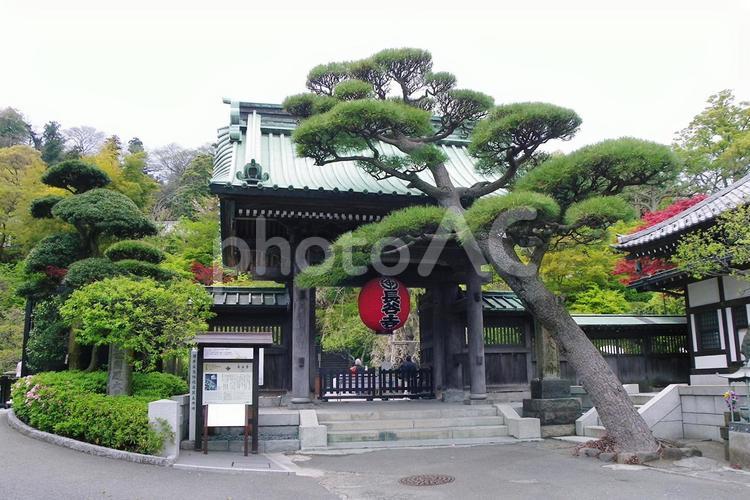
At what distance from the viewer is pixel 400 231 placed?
35.8 feet

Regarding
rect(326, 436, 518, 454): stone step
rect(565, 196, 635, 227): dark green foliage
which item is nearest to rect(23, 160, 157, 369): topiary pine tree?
rect(326, 436, 518, 454): stone step

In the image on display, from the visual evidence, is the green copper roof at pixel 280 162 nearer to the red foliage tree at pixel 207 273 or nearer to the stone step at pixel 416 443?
the stone step at pixel 416 443

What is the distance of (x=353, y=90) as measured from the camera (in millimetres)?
12297

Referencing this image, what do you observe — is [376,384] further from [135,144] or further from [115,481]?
[135,144]

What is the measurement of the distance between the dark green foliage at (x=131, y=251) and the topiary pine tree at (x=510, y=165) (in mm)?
4255

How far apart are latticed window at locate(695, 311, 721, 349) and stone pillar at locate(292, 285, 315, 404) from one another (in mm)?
10451

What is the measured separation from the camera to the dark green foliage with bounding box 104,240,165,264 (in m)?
12.8

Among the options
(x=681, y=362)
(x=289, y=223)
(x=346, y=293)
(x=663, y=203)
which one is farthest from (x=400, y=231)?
(x=663, y=203)

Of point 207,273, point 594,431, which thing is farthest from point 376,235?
point 207,273

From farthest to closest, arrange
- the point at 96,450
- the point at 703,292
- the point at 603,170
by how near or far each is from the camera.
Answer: the point at 703,292, the point at 603,170, the point at 96,450

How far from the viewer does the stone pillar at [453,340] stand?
16.2 meters

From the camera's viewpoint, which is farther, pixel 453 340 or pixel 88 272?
pixel 453 340

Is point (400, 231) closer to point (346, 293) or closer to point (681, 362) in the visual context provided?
point (681, 362)

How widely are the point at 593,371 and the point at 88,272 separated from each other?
998 centimetres
